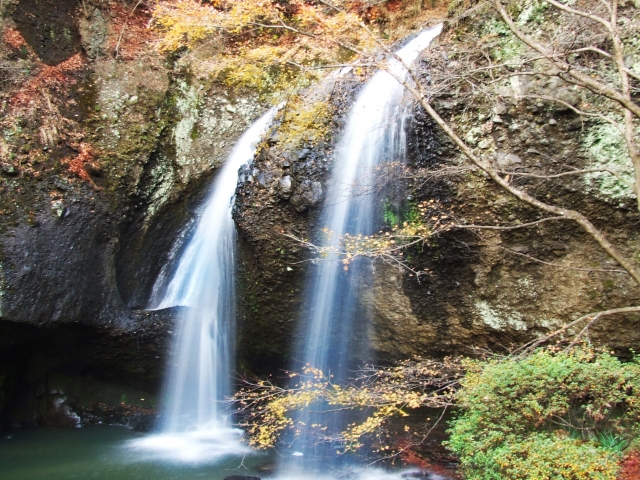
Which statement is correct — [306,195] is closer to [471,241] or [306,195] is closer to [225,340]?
[471,241]

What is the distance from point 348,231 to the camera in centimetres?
716

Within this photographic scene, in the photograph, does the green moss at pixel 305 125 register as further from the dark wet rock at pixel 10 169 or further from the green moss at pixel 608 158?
the dark wet rock at pixel 10 169

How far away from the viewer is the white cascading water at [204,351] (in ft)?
26.8

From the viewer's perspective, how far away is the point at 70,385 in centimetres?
918

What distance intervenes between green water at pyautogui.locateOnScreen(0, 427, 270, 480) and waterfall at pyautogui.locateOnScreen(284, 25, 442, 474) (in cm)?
102

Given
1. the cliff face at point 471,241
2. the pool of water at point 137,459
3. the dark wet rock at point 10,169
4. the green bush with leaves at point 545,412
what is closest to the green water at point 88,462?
the pool of water at point 137,459

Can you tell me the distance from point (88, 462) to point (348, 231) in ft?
17.7


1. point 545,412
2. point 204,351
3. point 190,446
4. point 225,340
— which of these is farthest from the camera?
point 204,351

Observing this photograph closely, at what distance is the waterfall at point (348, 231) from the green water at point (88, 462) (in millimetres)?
1018

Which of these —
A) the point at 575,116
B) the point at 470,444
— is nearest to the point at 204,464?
the point at 470,444

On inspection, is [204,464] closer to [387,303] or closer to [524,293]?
[387,303]

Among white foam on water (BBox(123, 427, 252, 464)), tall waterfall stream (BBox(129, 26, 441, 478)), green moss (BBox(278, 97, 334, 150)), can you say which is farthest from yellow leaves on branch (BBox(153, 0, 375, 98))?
white foam on water (BBox(123, 427, 252, 464))

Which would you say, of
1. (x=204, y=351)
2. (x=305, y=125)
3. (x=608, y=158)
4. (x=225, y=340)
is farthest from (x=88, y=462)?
(x=608, y=158)

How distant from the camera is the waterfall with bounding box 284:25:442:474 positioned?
7125 millimetres
